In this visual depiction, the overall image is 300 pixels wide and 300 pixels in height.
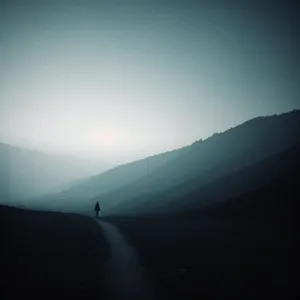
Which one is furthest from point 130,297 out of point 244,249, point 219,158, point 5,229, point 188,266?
point 219,158

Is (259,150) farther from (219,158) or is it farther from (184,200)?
(184,200)

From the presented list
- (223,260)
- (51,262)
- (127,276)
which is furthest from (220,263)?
(51,262)

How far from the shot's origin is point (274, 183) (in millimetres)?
43812

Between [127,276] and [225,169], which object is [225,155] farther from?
[127,276]

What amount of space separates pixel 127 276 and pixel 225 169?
262ft

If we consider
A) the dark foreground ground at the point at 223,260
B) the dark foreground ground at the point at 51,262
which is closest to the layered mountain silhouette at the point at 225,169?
the dark foreground ground at the point at 223,260

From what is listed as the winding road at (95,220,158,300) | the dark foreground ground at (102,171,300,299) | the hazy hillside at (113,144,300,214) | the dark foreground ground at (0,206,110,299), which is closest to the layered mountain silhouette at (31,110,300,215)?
the hazy hillside at (113,144,300,214)

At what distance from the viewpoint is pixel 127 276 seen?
39.3 ft

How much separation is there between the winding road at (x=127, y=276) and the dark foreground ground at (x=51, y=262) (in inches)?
20.0

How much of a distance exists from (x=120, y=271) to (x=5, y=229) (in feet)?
40.6

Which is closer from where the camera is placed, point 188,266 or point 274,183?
point 188,266

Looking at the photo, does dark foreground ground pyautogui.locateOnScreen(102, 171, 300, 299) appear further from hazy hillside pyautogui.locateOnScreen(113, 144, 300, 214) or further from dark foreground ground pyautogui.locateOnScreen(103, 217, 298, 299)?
hazy hillside pyautogui.locateOnScreen(113, 144, 300, 214)

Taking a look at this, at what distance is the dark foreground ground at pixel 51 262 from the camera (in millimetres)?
10344

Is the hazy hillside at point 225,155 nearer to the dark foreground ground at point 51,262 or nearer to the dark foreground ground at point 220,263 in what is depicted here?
the dark foreground ground at point 220,263
